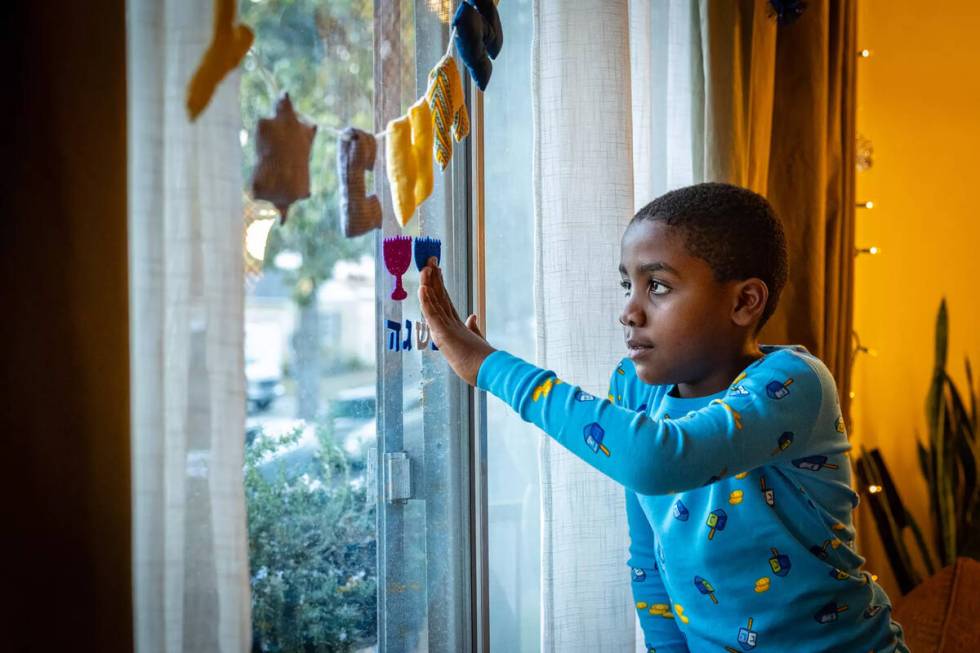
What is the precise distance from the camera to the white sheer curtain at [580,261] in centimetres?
143

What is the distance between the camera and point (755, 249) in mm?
1186

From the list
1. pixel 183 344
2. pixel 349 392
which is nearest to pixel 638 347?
pixel 349 392

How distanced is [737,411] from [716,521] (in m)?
0.22

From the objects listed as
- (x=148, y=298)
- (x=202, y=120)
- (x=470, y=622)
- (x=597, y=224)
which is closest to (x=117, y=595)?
(x=148, y=298)

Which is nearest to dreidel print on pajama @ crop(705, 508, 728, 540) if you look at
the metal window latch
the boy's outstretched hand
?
the boy's outstretched hand

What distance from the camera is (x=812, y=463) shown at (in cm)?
119

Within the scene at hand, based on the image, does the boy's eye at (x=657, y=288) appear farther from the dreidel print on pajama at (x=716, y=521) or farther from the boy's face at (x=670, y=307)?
the dreidel print on pajama at (x=716, y=521)

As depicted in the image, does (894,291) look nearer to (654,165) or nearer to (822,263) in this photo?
(822,263)

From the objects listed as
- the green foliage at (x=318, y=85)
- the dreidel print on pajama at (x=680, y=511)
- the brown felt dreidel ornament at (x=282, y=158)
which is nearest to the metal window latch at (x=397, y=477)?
the green foliage at (x=318, y=85)

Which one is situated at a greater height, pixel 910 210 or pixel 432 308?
pixel 910 210

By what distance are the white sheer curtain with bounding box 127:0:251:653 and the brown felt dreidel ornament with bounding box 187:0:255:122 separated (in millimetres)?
10

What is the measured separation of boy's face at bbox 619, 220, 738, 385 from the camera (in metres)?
1.15

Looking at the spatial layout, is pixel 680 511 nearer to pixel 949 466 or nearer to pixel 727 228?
pixel 727 228

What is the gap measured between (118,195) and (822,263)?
1.65 meters
